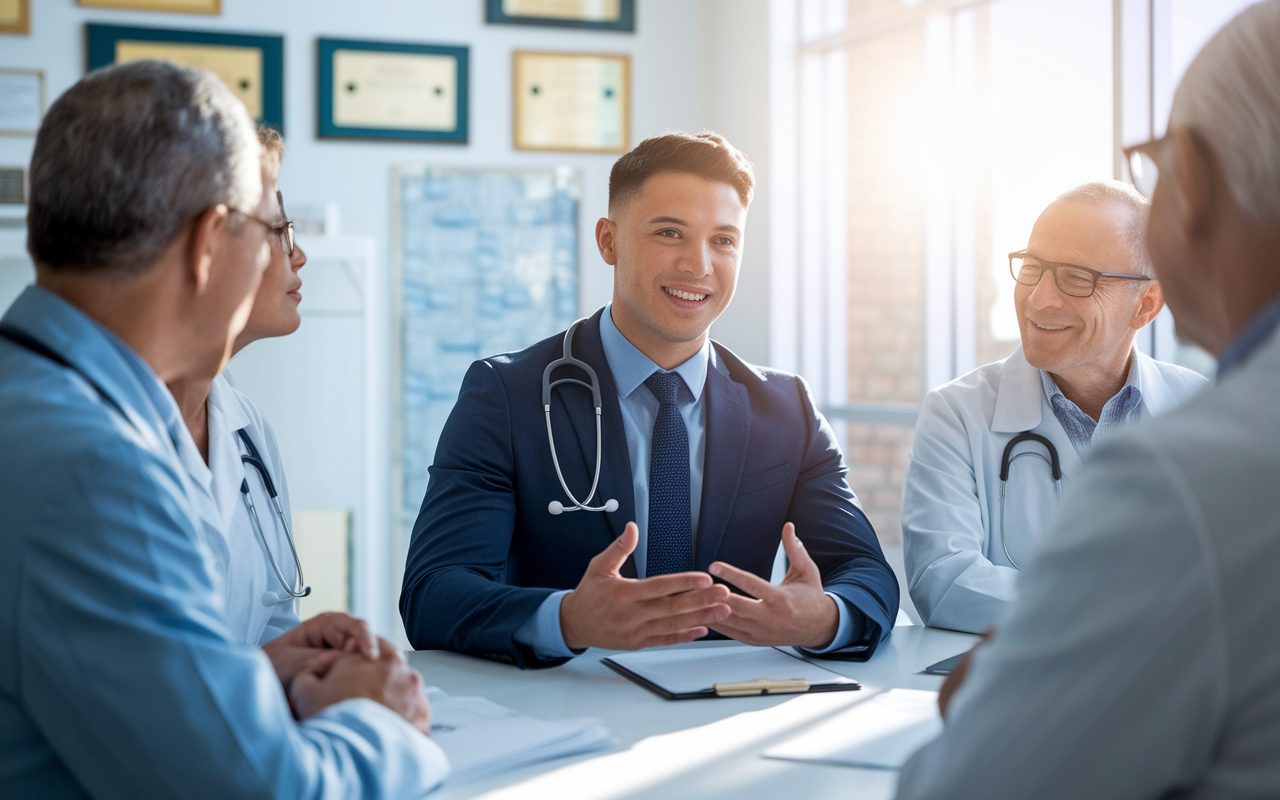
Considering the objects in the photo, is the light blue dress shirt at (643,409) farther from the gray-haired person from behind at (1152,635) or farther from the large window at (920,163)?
the large window at (920,163)

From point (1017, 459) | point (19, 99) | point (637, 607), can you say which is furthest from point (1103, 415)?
point (19, 99)

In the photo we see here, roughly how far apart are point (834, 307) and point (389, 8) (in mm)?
2103

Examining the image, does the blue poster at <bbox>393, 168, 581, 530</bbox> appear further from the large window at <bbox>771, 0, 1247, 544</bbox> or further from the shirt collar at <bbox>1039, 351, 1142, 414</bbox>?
the shirt collar at <bbox>1039, 351, 1142, 414</bbox>

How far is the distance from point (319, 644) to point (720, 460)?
853mm

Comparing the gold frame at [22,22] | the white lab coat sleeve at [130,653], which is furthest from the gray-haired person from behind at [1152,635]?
the gold frame at [22,22]

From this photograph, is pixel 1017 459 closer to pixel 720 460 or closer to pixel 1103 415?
pixel 1103 415

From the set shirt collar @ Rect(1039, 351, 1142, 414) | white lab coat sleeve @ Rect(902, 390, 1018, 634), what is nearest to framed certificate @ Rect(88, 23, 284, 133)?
white lab coat sleeve @ Rect(902, 390, 1018, 634)

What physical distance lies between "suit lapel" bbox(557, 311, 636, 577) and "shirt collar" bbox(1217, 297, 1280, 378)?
3.74 ft

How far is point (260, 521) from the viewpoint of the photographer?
5.14 feet

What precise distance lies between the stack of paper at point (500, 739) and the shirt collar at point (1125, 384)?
126cm

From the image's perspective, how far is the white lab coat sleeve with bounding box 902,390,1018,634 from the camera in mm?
1671

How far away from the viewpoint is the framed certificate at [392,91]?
3900 mm

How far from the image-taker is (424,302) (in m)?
4.06

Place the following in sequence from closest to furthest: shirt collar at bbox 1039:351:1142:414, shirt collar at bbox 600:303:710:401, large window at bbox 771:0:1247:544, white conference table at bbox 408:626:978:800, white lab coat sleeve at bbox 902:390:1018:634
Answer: white conference table at bbox 408:626:978:800
white lab coat sleeve at bbox 902:390:1018:634
shirt collar at bbox 600:303:710:401
shirt collar at bbox 1039:351:1142:414
large window at bbox 771:0:1247:544
